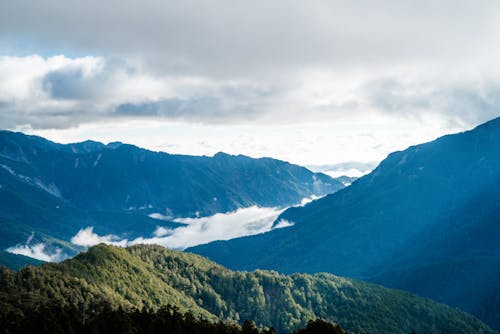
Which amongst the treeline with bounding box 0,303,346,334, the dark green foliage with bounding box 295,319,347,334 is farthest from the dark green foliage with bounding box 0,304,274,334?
the dark green foliage with bounding box 295,319,347,334

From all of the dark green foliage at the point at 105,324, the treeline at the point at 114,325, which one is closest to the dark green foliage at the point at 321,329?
the treeline at the point at 114,325

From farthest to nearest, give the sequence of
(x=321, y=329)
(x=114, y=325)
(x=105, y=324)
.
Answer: (x=105, y=324) → (x=114, y=325) → (x=321, y=329)

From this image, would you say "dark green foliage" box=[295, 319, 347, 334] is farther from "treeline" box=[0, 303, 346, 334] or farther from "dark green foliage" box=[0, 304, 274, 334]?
"dark green foliage" box=[0, 304, 274, 334]

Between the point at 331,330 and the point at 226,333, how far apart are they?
3481 centimetres

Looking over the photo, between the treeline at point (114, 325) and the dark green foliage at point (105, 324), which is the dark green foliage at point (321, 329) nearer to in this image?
the treeline at point (114, 325)

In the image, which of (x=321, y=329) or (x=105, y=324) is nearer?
(x=321, y=329)

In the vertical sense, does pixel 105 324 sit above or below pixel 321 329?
above

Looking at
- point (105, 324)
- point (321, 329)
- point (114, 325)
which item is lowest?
point (321, 329)

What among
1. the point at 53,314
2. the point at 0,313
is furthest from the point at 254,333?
the point at 0,313

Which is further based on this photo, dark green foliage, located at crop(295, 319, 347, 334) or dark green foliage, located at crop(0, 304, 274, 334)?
dark green foliage, located at crop(0, 304, 274, 334)

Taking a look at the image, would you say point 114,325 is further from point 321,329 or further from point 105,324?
point 321,329

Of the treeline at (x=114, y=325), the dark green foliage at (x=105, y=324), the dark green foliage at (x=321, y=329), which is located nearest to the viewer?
the dark green foliage at (x=321, y=329)

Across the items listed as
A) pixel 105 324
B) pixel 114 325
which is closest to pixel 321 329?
pixel 114 325

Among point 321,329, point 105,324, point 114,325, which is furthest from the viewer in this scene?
point 105,324
